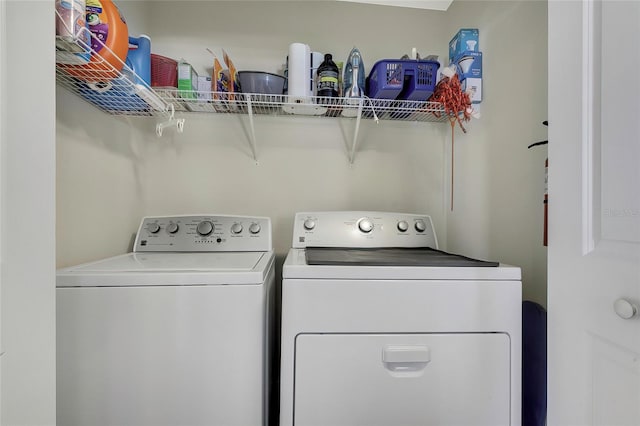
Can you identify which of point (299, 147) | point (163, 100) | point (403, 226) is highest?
point (163, 100)

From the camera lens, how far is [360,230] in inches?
57.9

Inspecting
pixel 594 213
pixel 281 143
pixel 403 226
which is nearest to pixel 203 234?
pixel 281 143

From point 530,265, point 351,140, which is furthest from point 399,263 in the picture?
point 351,140

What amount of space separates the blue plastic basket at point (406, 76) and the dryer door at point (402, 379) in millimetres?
1070

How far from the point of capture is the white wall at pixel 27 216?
55cm

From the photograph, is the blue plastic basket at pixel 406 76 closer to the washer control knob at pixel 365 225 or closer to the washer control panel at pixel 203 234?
the washer control knob at pixel 365 225

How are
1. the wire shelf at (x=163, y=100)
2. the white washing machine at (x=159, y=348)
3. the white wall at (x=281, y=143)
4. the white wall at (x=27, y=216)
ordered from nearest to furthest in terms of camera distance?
the white wall at (x=27, y=216), the white washing machine at (x=159, y=348), the wire shelf at (x=163, y=100), the white wall at (x=281, y=143)

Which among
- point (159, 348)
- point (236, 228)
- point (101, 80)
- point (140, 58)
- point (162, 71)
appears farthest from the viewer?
point (236, 228)

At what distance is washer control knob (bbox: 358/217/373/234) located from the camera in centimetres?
147

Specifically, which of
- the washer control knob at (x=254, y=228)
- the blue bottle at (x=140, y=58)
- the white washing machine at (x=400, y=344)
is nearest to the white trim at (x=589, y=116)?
the white washing machine at (x=400, y=344)

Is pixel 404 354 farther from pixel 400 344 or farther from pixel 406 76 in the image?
pixel 406 76

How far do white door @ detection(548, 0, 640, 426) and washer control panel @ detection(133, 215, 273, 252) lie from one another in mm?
1123

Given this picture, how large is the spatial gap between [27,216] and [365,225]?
3.93 feet

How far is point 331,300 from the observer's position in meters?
0.86
